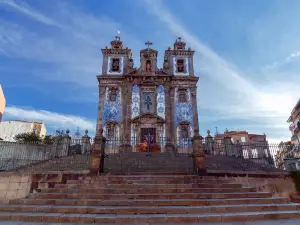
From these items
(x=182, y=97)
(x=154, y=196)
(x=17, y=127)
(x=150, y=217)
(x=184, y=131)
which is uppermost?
(x=17, y=127)

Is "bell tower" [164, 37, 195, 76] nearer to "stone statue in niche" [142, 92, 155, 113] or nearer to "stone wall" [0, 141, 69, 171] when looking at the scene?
"stone statue in niche" [142, 92, 155, 113]

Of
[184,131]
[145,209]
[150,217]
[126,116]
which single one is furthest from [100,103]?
[150,217]

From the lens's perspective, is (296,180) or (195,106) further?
(195,106)

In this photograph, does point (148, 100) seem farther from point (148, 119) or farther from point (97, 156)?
point (97, 156)

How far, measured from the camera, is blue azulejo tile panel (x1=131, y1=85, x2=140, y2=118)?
2220cm

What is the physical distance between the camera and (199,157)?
30.9 ft

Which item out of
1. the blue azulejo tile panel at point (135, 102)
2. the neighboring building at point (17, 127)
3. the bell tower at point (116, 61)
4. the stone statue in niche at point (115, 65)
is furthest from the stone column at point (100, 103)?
the neighboring building at point (17, 127)

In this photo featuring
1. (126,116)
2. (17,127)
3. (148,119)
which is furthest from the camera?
(17,127)

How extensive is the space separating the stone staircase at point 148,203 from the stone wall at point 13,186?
2.14 meters

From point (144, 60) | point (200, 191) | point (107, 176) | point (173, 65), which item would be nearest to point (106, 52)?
point (144, 60)

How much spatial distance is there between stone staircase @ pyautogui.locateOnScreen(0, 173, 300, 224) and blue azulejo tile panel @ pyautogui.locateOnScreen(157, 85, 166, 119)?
1432 cm

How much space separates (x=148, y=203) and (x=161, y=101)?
56.7 feet

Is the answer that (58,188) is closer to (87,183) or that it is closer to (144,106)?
(87,183)

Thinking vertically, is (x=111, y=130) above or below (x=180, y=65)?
below
